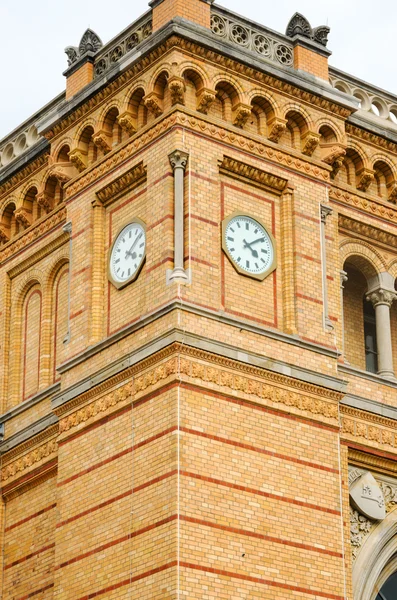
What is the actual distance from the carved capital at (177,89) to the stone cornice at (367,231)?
4.04 meters

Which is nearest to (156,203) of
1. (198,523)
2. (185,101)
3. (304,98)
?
(185,101)

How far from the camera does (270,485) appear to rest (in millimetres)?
26344

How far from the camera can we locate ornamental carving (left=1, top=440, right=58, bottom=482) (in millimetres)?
29266

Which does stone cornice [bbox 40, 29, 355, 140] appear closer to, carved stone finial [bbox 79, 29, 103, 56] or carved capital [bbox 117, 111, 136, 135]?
carved capital [bbox 117, 111, 136, 135]

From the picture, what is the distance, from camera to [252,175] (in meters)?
28.9

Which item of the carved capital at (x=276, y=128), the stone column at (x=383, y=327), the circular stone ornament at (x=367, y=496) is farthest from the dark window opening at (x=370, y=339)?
the carved capital at (x=276, y=128)

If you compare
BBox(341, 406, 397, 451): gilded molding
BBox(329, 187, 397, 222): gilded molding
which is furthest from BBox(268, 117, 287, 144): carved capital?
BBox(341, 406, 397, 451): gilded molding

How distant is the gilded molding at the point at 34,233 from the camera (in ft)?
103

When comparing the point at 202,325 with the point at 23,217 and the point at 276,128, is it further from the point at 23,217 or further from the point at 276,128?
the point at 23,217

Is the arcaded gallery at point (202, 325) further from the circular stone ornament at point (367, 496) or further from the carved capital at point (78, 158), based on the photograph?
the carved capital at point (78, 158)

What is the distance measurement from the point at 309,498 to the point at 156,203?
5518 millimetres

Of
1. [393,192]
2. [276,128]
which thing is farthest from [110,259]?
[393,192]

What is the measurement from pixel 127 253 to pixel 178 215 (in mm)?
1472

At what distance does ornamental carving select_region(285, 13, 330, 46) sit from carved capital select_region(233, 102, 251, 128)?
2.47 meters
